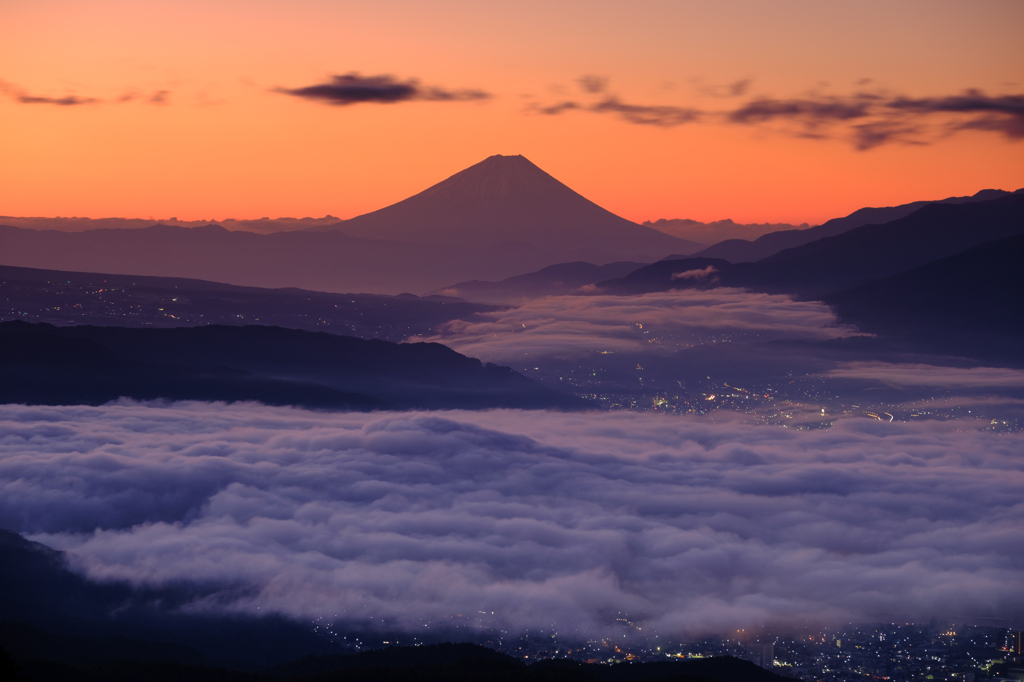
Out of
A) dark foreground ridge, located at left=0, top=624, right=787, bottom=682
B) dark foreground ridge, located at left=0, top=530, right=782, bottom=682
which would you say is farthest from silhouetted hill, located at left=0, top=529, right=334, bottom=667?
dark foreground ridge, located at left=0, top=624, right=787, bottom=682

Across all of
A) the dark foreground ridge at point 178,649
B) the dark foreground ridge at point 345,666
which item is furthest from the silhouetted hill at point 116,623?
the dark foreground ridge at point 345,666

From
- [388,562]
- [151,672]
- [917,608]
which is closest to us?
[151,672]

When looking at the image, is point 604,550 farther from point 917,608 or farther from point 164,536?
point 164,536

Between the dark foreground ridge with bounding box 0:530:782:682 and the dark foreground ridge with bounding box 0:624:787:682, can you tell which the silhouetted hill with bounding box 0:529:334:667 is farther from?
the dark foreground ridge with bounding box 0:624:787:682

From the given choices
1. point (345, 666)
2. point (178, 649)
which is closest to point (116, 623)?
point (178, 649)

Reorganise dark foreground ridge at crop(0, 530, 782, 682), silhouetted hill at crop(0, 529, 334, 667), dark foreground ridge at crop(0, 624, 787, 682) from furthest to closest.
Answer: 1. silhouetted hill at crop(0, 529, 334, 667)
2. dark foreground ridge at crop(0, 530, 782, 682)
3. dark foreground ridge at crop(0, 624, 787, 682)

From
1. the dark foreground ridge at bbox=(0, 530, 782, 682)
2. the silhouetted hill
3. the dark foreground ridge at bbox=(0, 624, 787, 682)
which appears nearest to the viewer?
the dark foreground ridge at bbox=(0, 624, 787, 682)

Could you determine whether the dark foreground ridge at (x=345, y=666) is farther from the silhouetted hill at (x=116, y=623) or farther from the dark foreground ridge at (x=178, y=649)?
the silhouetted hill at (x=116, y=623)

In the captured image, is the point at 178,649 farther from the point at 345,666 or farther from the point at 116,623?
the point at 345,666

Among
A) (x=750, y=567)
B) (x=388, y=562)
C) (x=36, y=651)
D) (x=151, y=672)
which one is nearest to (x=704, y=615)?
(x=750, y=567)
